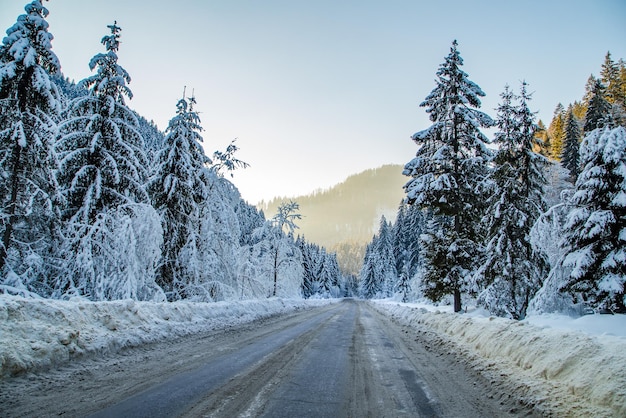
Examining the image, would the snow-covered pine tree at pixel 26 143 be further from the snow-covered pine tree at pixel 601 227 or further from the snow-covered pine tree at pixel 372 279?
the snow-covered pine tree at pixel 372 279

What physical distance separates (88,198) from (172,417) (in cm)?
1366

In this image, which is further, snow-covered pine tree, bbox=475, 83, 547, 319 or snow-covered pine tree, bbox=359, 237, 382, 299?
snow-covered pine tree, bbox=359, 237, 382, 299

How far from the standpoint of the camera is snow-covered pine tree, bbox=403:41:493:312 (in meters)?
17.7

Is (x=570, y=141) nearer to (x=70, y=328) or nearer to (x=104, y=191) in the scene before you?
(x=104, y=191)

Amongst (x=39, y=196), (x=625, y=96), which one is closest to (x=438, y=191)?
(x=39, y=196)

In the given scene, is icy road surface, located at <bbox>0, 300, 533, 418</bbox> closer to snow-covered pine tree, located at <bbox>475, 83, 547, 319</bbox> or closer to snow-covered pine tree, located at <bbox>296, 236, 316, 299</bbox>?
snow-covered pine tree, located at <bbox>475, 83, 547, 319</bbox>

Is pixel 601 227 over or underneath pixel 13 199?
underneath

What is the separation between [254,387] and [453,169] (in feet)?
54.2

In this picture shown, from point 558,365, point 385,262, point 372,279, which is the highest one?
point 385,262

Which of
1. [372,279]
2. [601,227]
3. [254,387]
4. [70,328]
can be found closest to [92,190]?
[70,328]

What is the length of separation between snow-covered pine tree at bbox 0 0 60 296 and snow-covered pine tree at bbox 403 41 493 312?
16573 millimetres

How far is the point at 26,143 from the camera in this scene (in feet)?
40.4

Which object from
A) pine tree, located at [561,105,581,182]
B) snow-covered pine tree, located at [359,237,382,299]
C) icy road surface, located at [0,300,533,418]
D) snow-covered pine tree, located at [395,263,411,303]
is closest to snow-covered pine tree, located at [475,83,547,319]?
icy road surface, located at [0,300,533,418]

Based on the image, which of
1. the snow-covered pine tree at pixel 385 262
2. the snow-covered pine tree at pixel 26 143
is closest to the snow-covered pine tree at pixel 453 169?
the snow-covered pine tree at pixel 26 143
